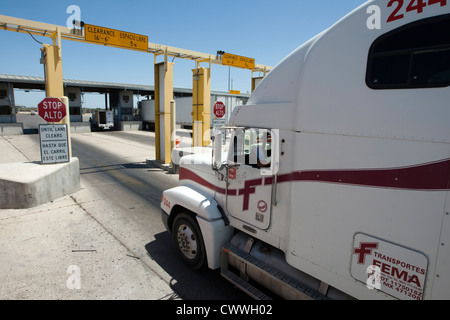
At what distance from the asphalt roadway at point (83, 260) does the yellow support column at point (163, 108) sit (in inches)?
230

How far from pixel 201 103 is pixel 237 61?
3.31 metres

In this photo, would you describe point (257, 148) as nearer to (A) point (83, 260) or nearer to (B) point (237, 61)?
(A) point (83, 260)

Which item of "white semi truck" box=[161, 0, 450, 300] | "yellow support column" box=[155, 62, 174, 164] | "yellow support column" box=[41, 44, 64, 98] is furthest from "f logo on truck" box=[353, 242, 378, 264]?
"yellow support column" box=[155, 62, 174, 164]

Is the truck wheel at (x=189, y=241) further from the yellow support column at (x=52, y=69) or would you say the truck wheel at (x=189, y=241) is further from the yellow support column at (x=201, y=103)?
the yellow support column at (x=201, y=103)

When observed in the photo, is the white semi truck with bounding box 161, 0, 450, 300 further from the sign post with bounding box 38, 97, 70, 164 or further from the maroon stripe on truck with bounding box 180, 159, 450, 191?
the sign post with bounding box 38, 97, 70, 164

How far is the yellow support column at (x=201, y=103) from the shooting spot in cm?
1348

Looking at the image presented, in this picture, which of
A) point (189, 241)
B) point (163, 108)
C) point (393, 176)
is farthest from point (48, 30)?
point (393, 176)

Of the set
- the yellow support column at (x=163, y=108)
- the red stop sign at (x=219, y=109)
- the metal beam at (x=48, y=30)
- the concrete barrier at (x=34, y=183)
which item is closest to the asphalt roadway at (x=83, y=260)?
the concrete barrier at (x=34, y=183)

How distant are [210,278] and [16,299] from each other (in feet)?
9.38

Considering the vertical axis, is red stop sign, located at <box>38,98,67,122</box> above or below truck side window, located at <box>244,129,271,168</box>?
→ above

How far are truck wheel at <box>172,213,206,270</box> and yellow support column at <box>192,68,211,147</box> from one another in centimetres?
853

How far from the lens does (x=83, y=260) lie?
16.5 feet

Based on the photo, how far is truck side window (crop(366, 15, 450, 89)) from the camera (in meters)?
2.15

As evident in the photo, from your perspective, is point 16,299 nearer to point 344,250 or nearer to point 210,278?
point 210,278
